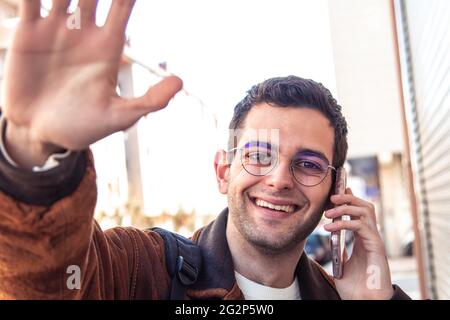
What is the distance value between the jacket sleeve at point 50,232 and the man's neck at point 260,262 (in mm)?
329

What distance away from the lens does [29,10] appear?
713mm

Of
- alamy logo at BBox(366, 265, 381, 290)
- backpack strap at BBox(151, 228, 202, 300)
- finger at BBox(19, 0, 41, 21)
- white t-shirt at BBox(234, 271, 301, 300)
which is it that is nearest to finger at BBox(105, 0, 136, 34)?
finger at BBox(19, 0, 41, 21)

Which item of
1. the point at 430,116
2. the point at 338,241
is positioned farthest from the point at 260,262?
the point at 430,116

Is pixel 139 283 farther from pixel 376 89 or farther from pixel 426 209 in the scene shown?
pixel 426 209

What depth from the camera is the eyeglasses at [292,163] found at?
→ 3.30 feet

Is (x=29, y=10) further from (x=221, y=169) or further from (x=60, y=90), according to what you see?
(x=221, y=169)

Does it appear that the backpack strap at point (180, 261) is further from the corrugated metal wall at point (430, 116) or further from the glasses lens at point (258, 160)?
the corrugated metal wall at point (430, 116)

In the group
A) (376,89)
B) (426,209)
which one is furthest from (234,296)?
(426,209)

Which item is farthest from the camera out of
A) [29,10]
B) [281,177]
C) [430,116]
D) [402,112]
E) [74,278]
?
[430,116]

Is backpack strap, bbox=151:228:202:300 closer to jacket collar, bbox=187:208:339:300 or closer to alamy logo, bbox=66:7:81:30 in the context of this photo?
jacket collar, bbox=187:208:339:300

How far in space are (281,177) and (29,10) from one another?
54 centimetres

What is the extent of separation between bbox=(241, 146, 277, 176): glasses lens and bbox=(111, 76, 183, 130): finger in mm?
310

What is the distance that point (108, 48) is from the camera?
2.56 feet

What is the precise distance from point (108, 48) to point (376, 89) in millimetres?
Answer: 639
